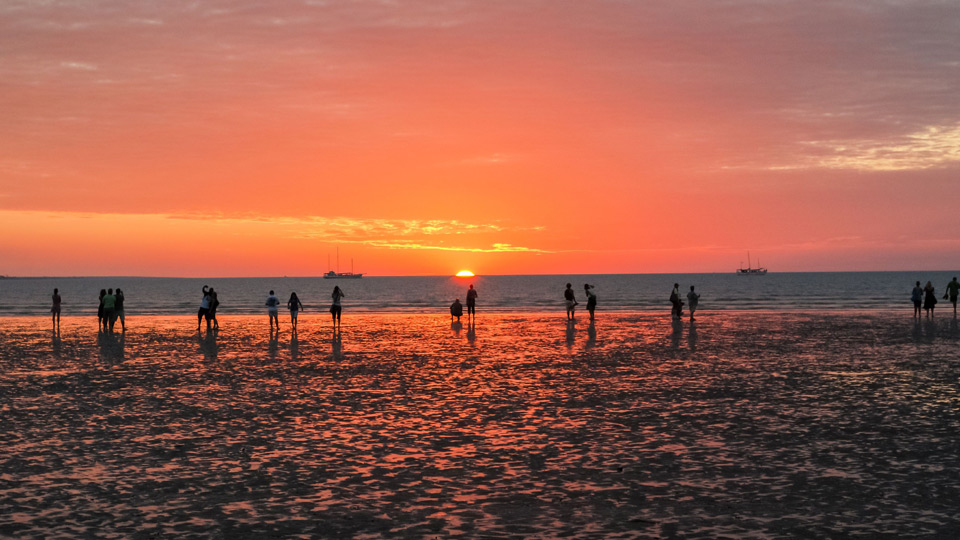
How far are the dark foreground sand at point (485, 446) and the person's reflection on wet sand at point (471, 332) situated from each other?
6712 mm

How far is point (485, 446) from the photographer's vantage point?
37.8 feet

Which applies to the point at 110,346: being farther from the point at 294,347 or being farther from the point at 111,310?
the point at 111,310

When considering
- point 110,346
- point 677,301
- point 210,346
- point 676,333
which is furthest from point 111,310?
point 677,301

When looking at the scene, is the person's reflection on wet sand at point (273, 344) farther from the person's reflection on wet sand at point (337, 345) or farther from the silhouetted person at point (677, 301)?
the silhouetted person at point (677, 301)

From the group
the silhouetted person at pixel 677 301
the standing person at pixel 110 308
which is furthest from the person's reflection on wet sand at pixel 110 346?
the silhouetted person at pixel 677 301

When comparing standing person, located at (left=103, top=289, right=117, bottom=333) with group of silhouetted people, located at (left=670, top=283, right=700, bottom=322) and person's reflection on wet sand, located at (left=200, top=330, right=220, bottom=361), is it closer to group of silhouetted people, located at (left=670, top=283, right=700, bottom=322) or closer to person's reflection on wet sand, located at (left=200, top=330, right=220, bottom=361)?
person's reflection on wet sand, located at (left=200, top=330, right=220, bottom=361)

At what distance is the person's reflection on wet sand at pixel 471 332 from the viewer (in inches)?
1236

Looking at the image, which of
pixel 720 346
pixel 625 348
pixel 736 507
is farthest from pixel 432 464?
pixel 720 346

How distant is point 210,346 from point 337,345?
4.63 m

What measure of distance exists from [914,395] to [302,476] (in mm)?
12379

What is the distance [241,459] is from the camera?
10.8 metres

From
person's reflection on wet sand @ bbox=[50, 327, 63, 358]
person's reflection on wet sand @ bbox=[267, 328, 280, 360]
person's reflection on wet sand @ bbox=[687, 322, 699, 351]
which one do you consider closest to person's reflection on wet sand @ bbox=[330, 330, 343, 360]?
person's reflection on wet sand @ bbox=[267, 328, 280, 360]

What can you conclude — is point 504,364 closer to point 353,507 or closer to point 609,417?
point 609,417

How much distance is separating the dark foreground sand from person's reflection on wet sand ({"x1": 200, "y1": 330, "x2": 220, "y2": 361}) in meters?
1.01
